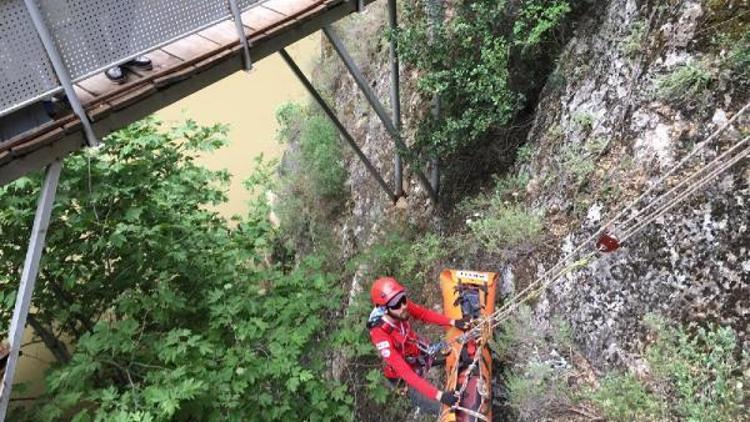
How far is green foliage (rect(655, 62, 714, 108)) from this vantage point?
4.72 m

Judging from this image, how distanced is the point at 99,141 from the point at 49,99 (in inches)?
16.7

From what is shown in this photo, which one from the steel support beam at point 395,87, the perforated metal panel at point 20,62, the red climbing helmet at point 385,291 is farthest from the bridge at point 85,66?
the red climbing helmet at point 385,291

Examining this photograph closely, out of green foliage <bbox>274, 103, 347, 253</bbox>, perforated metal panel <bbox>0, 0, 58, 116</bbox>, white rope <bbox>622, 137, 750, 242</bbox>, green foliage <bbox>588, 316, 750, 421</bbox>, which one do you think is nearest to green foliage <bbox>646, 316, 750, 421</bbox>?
green foliage <bbox>588, 316, 750, 421</bbox>

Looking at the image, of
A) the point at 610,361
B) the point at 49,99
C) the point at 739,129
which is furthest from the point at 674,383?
the point at 49,99

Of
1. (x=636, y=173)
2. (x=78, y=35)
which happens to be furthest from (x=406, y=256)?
(x=78, y=35)

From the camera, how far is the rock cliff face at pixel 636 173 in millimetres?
4348

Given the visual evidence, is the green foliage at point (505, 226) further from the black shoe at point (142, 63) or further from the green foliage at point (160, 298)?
the black shoe at point (142, 63)

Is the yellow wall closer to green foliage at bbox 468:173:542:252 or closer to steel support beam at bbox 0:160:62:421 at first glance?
green foliage at bbox 468:173:542:252

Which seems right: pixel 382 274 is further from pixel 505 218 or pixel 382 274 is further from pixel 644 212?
pixel 644 212

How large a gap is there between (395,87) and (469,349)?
3230 mm

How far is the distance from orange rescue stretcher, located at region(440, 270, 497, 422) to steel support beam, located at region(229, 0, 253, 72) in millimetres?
2869

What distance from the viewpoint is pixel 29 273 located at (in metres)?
4.03

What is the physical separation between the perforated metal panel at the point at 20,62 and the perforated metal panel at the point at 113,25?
122mm

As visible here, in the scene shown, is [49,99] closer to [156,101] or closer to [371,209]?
[156,101]
